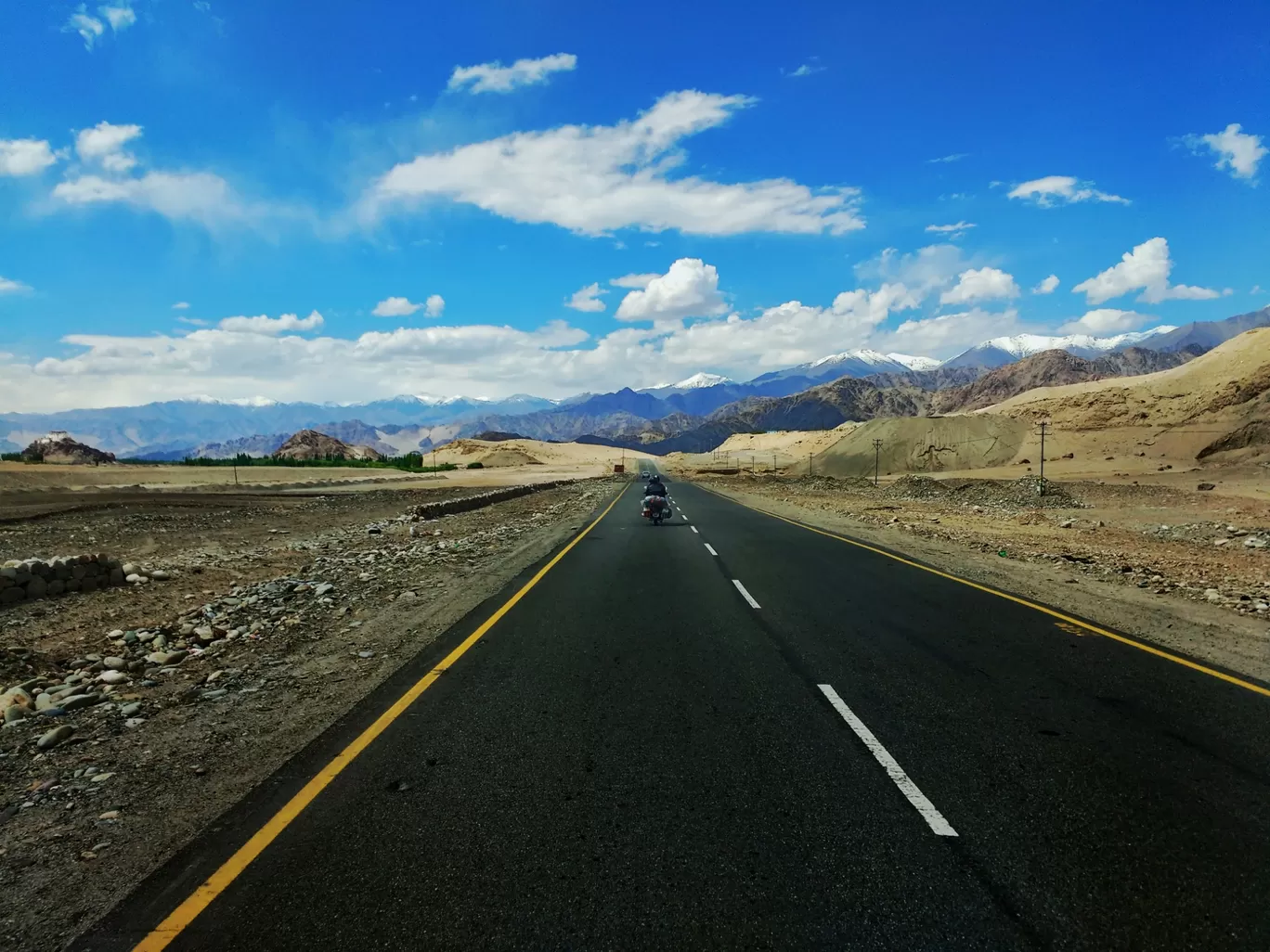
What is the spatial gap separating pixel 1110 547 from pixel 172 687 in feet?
76.2

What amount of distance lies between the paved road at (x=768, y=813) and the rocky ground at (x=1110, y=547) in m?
3.07

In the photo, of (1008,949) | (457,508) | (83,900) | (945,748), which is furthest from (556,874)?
(457,508)

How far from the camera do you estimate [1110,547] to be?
68.7 feet

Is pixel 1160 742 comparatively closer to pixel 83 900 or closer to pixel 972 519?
pixel 83 900

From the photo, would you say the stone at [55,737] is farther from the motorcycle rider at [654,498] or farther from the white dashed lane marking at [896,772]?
the motorcycle rider at [654,498]

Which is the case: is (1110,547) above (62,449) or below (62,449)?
below

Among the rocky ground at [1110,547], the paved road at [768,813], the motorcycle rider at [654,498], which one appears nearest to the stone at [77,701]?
the paved road at [768,813]

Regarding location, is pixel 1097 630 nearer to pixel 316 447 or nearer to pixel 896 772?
pixel 896 772

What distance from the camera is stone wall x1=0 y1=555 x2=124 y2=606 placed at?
13.0 metres

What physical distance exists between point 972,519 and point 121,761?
32.1 meters

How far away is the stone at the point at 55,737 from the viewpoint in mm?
5855

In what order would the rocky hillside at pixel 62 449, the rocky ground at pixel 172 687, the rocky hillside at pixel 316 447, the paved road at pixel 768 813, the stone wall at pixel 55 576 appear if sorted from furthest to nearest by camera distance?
the rocky hillside at pixel 316 447 < the rocky hillside at pixel 62 449 < the stone wall at pixel 55 576 < the rocky ground at pixel 172 687 < the paved road at pixel 768 813

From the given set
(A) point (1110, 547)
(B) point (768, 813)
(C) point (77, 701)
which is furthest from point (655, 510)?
(B) point (768, 813)

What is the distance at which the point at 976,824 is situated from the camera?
4.27 meters
